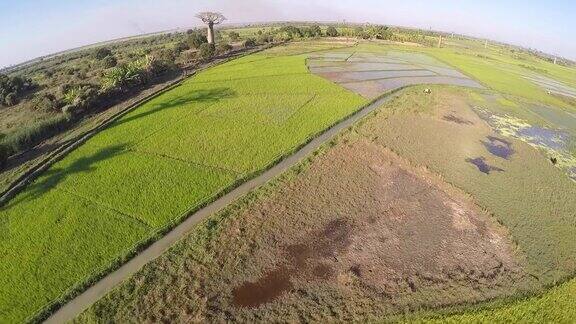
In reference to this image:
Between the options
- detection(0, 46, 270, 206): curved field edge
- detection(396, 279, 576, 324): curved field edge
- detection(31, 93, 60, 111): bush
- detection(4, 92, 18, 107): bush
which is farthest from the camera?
detection(4, 92, 18, 107): bush

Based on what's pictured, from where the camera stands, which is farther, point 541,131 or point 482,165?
point 541,131

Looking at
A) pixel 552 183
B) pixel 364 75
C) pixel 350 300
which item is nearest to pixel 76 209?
pixel 350 300

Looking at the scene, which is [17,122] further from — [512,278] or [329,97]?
[512,278]

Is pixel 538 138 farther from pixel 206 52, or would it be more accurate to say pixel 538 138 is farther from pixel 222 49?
pixel 222 49

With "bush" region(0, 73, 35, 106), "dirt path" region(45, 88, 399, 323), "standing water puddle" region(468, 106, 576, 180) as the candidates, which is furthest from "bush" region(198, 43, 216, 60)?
"standing water puddle" region(468, 106, 576, 180)

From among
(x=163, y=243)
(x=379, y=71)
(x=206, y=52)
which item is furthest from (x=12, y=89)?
(x=379, y=71)

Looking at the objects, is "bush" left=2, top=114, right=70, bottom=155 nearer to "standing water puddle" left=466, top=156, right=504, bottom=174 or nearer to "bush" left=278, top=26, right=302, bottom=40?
"standing water puddle" left=466, top=156, right=504, bottom=174

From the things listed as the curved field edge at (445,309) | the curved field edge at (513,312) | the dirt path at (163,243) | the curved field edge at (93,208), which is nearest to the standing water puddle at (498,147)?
the curved field edge at (93,208)
